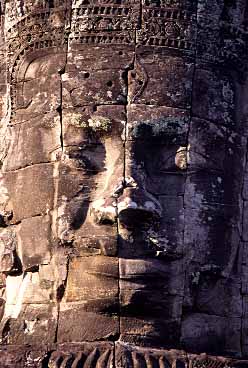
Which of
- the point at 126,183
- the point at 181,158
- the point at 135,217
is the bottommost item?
the point at 135,217

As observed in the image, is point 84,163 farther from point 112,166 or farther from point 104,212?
point 104,212

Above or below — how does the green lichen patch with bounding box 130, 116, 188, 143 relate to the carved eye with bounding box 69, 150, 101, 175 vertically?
above

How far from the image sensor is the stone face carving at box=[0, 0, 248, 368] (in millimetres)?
17391

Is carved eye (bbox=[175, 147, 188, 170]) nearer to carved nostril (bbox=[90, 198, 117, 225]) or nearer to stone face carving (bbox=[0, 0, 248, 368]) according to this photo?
stone face carving (bbox=[0, 0, 248, 368])

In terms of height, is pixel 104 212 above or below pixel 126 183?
below

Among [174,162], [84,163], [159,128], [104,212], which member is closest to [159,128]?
[159,128]

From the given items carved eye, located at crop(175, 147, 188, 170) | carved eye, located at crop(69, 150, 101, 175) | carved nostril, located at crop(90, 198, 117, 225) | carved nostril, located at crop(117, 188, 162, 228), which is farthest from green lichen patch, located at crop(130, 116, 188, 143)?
carved nostril, located at crop(90, 198, 117, 225)

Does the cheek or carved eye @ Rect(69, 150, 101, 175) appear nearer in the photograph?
the cheek

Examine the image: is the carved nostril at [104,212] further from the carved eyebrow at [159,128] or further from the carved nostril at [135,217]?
the carved eyebrow at [159,128]

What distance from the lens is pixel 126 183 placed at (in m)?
17.6

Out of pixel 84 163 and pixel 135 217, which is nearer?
pixel 135 217

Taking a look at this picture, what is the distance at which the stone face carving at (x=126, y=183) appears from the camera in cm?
1739

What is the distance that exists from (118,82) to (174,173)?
1078 mm

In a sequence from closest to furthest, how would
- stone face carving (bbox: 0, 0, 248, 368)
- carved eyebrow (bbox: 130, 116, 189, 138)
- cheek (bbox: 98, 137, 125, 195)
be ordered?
stone face carving (bbox: 0, 0, 248, 368)
cheek (bbox: 98, 137, 125, 195)
carved eyebrow (bbox: 130, 116, 189, 138)
